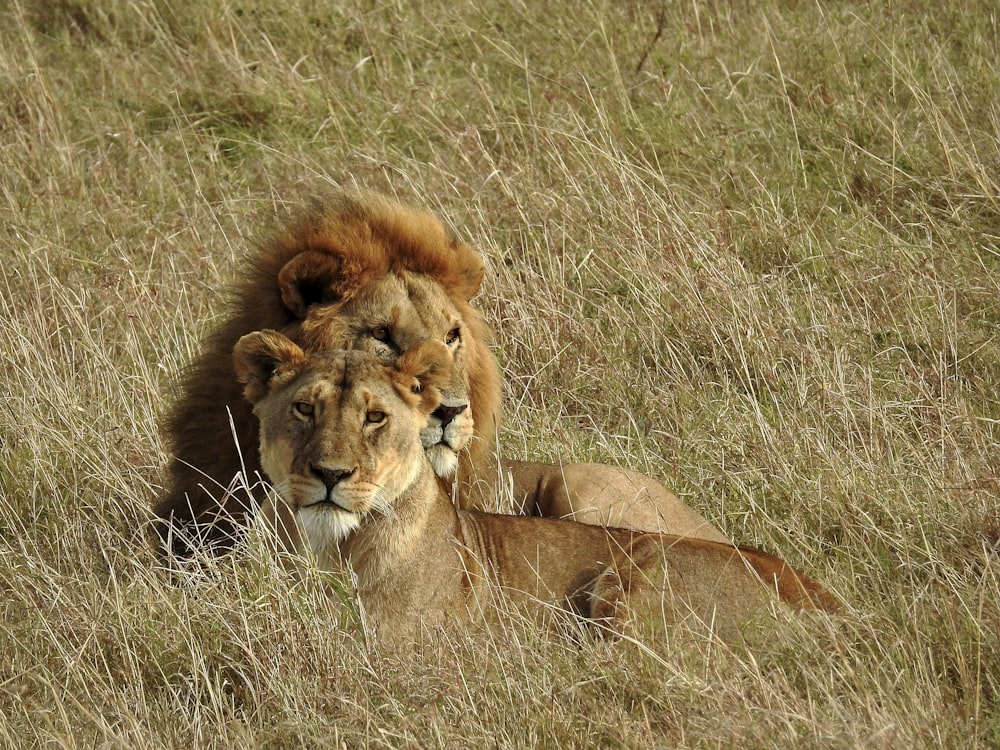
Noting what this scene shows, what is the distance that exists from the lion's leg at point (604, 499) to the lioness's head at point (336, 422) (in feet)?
3.21

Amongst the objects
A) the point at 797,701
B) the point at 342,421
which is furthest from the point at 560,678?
the point at 342,421

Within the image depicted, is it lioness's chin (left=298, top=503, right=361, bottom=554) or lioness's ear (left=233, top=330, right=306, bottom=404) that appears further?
lioness's ear (left=233, top=330, right=306, bottom=404)

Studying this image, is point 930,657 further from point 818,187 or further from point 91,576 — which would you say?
point 818,187

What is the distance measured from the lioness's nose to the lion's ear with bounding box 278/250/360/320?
0.97m

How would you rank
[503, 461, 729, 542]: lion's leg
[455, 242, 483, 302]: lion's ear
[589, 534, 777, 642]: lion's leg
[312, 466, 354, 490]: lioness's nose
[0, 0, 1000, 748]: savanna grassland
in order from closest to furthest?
[0, 0, 1000, 748]: savanna grassland < [312, 466, 354, 490]: lioness's nose < [589, 534, 777, 642]: lion's leg < [503, 461, 729, 542]: lion's leg < [455, 242, 483, 302]: lion's ear

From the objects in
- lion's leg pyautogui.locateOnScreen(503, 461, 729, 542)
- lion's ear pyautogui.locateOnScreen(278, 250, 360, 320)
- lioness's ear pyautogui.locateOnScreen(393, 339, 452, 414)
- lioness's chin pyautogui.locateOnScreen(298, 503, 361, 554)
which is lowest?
lion's leg pyautogui.locateOnScreen(503, 461, 729, 542)

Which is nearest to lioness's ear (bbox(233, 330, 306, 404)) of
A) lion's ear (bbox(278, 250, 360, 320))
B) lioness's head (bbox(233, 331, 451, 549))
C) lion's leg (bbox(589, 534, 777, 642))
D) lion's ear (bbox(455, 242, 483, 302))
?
lioness's head (bbox(233, 331, 451, 549))

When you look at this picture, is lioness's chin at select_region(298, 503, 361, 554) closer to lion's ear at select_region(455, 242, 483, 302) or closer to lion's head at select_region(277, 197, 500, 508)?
lion's head at select_region(277, 197, 500, 508)

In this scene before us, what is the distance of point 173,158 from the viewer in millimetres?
8047

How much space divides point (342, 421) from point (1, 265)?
135 inches

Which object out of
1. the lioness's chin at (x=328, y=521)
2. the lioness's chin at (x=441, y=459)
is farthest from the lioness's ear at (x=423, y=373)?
the lioness's chin at (x=328, y=521)

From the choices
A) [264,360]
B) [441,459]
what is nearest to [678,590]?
[441,459]


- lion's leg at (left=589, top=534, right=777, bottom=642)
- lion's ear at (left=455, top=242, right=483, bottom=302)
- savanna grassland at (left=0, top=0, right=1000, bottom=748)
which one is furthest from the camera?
lion's ear at (left=455, top=242, right=483, bottom=302)

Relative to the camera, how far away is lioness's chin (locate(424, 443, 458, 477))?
15.2 ft
